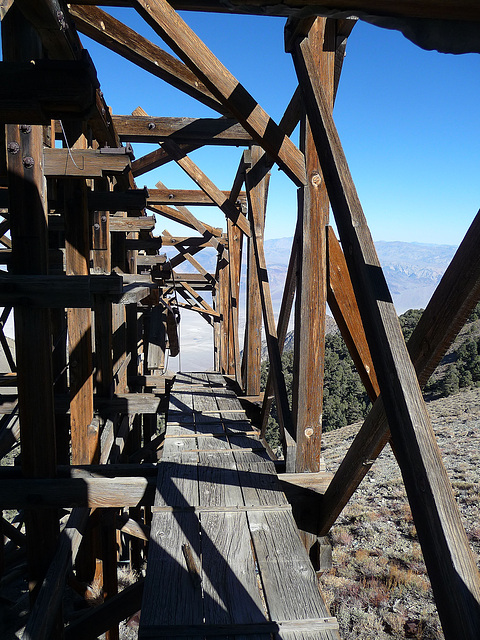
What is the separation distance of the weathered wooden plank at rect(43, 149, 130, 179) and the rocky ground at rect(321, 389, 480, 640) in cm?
716

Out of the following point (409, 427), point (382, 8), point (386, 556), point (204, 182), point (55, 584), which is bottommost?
point (386, 556)

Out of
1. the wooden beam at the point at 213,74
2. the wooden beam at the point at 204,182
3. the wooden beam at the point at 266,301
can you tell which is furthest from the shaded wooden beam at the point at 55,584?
the wooden beam at the point at 204,182

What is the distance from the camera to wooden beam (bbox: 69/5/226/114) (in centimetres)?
351

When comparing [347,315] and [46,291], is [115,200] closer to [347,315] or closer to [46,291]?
[46,291]

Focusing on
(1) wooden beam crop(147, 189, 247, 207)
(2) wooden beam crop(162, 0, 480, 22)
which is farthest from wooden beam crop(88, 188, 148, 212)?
(1) wooden beam crop(147, 189, 247, 207)

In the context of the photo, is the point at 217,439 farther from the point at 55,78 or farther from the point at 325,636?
the point at 55,78

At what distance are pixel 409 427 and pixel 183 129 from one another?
4487 mm

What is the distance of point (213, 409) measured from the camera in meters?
5.15

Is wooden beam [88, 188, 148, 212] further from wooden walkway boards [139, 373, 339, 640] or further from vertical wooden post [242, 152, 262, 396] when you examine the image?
wooden walkway boards [139, 373, 339, 640]

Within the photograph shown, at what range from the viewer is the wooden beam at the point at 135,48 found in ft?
11.5

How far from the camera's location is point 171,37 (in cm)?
236

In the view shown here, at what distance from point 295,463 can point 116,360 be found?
3414 mm

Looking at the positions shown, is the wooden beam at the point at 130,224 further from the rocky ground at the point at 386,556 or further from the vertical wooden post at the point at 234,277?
the rocky ground at the point at 386,556

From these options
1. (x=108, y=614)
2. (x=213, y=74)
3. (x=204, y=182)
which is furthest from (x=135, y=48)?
(x=108, y=614)
